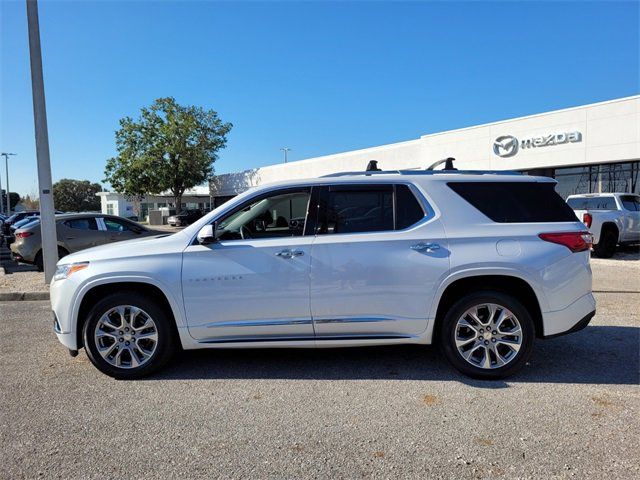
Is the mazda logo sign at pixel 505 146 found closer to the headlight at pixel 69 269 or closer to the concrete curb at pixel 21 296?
the concrete curb at pixel 21 296

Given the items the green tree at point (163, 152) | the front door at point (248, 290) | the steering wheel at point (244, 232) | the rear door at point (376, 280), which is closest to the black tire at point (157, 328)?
the front door at point (248, 290)

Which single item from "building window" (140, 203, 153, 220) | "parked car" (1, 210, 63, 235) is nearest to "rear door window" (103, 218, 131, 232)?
"parked car" (1, 210, 63, 235)

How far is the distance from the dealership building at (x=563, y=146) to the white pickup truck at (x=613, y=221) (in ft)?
18.8

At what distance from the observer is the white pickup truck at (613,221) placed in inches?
512

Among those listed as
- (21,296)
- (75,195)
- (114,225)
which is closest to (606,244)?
(114,225)

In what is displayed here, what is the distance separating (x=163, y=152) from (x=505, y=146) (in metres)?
29.4

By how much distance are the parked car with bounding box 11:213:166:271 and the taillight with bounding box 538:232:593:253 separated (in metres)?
10.2

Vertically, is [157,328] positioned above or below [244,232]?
below

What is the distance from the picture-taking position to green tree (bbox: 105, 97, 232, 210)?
39.9 m

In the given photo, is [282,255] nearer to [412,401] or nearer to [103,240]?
[412,401]

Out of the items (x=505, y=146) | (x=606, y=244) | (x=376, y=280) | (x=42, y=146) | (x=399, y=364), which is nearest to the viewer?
(x=376, y=280)

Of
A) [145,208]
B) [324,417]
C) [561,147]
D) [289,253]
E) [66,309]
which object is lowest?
[324,417]

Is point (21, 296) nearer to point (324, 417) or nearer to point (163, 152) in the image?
point (324, 417)

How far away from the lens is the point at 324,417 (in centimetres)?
346
